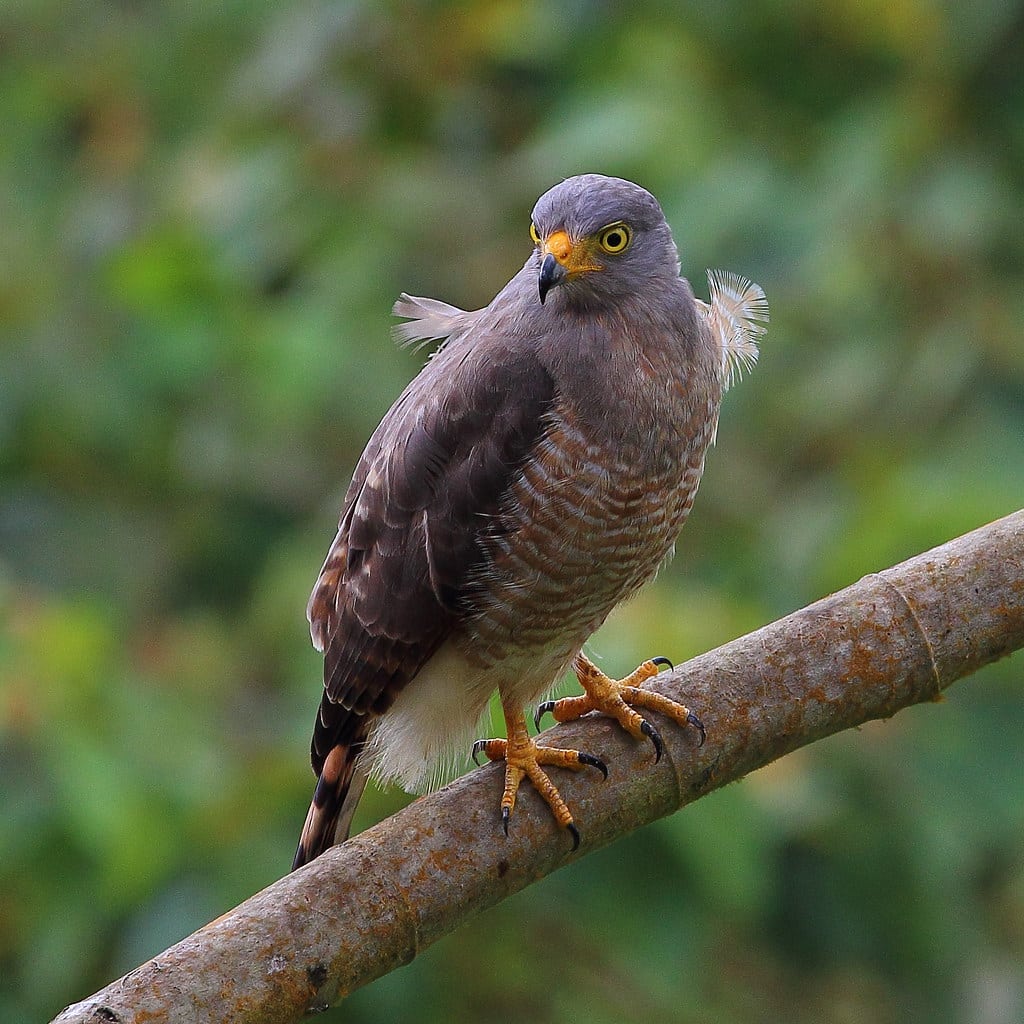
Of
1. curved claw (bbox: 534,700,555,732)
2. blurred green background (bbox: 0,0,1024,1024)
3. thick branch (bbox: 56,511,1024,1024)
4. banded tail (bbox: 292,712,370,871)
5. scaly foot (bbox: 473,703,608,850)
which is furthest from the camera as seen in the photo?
blurred green background (bbox: 0,0,1024,1024)

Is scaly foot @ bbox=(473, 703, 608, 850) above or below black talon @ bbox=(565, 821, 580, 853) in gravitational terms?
above

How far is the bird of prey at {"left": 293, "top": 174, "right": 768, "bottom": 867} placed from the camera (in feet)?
10.7

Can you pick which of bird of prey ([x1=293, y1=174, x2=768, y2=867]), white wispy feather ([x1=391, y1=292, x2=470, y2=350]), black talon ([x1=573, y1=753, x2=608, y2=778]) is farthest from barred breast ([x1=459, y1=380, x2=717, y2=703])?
white wispy feather ([x1=391, y1=292, x2=470, y2=350])

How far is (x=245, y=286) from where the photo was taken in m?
5.13

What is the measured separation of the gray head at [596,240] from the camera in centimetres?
329

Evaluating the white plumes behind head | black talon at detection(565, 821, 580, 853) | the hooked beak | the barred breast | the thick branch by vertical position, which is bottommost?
black talon at detection(565, 821, 580, 853)

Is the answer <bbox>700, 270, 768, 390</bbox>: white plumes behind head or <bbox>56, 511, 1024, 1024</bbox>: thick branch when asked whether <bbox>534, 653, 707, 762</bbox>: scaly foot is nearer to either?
<bbox>56, 511, 1024, 1024</bbox>: thick branch

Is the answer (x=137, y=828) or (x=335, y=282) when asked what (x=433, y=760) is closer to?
(x=137, y=828)

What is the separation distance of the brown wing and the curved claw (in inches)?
17.0

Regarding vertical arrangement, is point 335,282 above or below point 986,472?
above

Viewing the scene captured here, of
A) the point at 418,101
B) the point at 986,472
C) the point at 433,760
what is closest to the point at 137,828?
the point at 433,760

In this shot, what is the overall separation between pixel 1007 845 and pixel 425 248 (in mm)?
2612

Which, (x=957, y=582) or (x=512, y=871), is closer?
(x=512, y=871)

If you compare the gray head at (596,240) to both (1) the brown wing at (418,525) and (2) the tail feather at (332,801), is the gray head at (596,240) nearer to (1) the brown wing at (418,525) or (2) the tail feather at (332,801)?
(1) the brown wing at (418,525)
